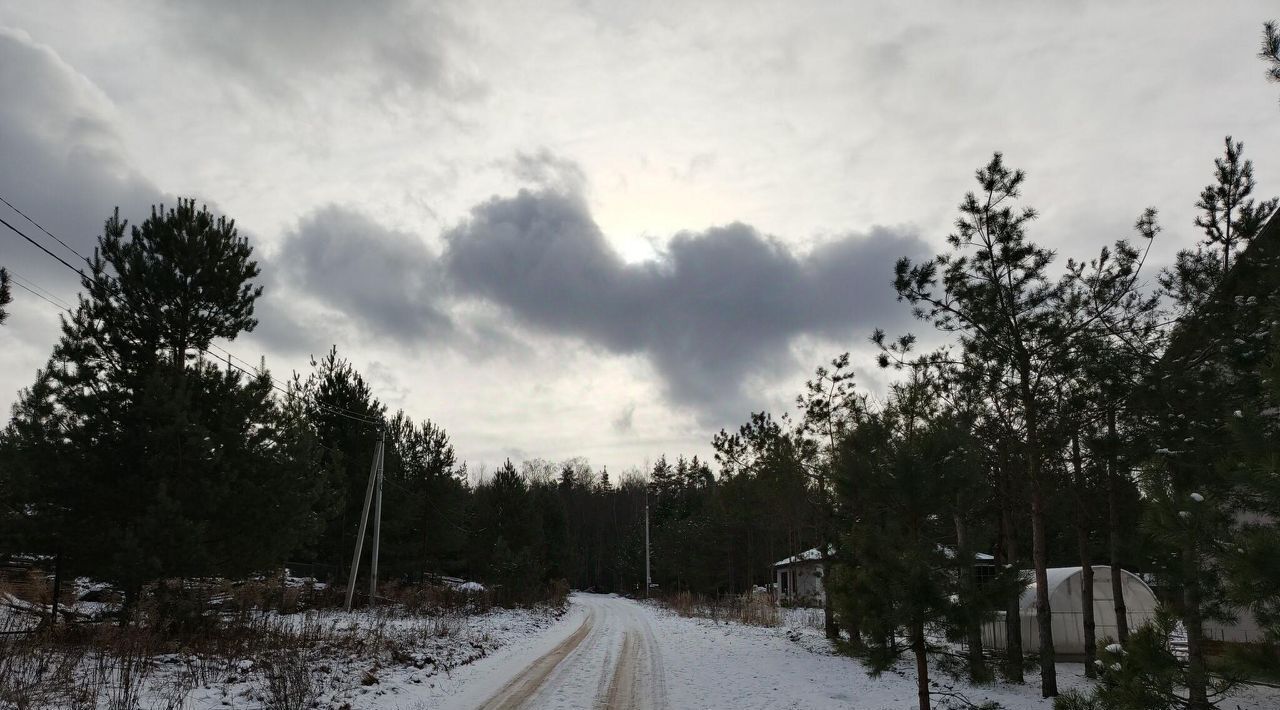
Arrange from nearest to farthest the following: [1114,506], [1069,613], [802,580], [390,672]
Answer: [390,672] → [1114,506] → [1069,613] → [802,580]

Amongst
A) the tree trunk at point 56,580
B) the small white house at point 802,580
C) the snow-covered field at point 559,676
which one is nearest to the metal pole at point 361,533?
the snow-covered field at point 559,676

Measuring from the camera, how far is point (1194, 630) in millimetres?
10273

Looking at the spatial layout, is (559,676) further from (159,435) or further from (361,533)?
(361,533)

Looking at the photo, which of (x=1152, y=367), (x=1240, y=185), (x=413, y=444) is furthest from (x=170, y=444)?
(x=413, y=444)

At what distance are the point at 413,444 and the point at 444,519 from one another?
466 centimetres

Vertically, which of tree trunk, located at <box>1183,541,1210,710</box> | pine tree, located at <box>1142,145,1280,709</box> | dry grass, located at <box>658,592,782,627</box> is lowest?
dry grass, located at <box>658,592,782,627</box>

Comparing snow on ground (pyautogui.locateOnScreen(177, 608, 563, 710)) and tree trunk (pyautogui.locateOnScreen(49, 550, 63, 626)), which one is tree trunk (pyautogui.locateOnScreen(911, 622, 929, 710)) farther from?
tree trunk (pyautogui.locateOnScreen(49, 550, 63, 626))

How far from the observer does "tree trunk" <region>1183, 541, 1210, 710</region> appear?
5.76 meters

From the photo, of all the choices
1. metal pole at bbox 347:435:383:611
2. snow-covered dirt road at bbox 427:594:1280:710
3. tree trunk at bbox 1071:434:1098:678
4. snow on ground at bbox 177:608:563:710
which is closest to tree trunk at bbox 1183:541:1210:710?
snow-covered dirt road at bbox 427:594:1280:710

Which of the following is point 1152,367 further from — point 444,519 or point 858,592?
point 444,519

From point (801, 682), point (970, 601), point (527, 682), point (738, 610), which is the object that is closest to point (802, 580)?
point (738, 610)

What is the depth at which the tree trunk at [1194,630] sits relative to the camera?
5.76 metres

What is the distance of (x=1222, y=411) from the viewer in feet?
33.8

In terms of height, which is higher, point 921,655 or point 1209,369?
point 1209,369
